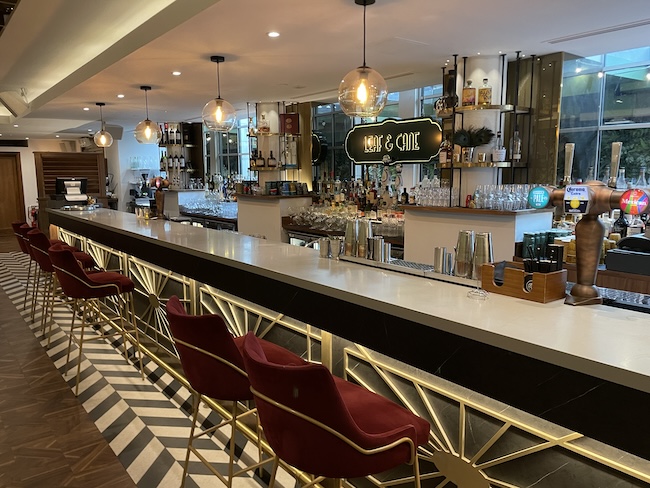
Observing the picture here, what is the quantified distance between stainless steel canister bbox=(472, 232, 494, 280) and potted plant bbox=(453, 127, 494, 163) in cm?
311

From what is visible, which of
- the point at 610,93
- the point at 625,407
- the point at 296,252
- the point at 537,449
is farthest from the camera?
the point at 610,93

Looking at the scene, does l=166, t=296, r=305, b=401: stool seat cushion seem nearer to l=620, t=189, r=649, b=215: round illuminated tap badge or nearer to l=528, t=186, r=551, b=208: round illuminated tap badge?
l=528, t=186, r=551, b=208: round illuminated tap badge

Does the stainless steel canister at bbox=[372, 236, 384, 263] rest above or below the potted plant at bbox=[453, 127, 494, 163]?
below

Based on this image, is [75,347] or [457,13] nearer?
[457,13]

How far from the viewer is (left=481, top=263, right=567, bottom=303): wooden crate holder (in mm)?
1914

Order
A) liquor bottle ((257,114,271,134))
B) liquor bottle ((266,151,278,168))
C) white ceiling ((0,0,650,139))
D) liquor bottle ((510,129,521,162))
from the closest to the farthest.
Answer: white ceiling ((0,0,650,139)), liquor bottle ((510,129,521,162)), liquor bottle ((257,114,271,134)), liquor bottle ((266,151,278,168))

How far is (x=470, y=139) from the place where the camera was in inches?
202

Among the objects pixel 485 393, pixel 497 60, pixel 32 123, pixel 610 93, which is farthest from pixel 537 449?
→ pixel 32 123

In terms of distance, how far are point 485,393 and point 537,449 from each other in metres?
0.27

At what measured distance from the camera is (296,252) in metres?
3.18

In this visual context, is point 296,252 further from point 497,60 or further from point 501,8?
point 497,60

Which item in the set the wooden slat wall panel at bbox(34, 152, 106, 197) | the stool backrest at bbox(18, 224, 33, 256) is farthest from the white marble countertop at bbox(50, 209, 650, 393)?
the wooden slat wall panel at bbox(34, 152, 106, 197)

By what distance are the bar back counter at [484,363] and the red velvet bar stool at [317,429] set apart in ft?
0.95

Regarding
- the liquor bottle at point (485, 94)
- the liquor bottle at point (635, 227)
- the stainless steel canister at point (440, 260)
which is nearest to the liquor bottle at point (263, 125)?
the liquor bottle at point (485, 94)
